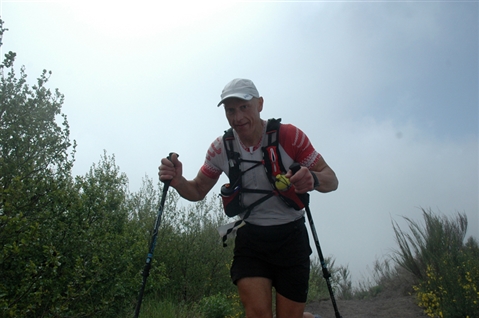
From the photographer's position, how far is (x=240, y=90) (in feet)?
12.0

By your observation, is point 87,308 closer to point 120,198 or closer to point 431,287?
point 120,198

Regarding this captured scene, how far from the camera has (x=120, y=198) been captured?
5.94 metres

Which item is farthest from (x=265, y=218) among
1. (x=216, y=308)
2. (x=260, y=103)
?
(x=216, y=308)

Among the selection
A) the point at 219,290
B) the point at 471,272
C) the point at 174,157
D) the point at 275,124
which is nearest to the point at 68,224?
the point at 174,157

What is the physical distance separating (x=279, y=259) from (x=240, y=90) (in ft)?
4.41

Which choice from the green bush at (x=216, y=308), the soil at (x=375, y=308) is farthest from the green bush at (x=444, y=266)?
the green bush at (x=216, y=308)

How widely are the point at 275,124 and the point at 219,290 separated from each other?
5.75 metres

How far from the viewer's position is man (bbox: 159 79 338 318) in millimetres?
3562

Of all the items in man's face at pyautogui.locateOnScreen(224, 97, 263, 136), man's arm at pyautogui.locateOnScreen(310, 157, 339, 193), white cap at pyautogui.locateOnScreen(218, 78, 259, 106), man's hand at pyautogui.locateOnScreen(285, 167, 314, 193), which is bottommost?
man's hand at pyautogui.locateOnScreen(285, 167, 314, 193)

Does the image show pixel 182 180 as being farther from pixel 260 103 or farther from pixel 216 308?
pixel 216 308

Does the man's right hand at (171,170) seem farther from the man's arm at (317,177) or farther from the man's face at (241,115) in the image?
the man's arm at (317,177)

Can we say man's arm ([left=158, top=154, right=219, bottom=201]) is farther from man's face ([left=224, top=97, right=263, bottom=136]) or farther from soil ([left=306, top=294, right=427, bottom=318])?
soil ([left=306, top=294, right=427, bottom=318])

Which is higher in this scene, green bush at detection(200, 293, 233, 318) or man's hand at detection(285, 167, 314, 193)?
man's hand at detection(285, 167, 314, 193)

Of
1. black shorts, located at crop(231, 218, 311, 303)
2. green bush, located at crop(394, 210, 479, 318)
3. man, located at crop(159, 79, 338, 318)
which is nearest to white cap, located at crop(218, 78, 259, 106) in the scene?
man, located at crop(159, 79, 338, 318)
